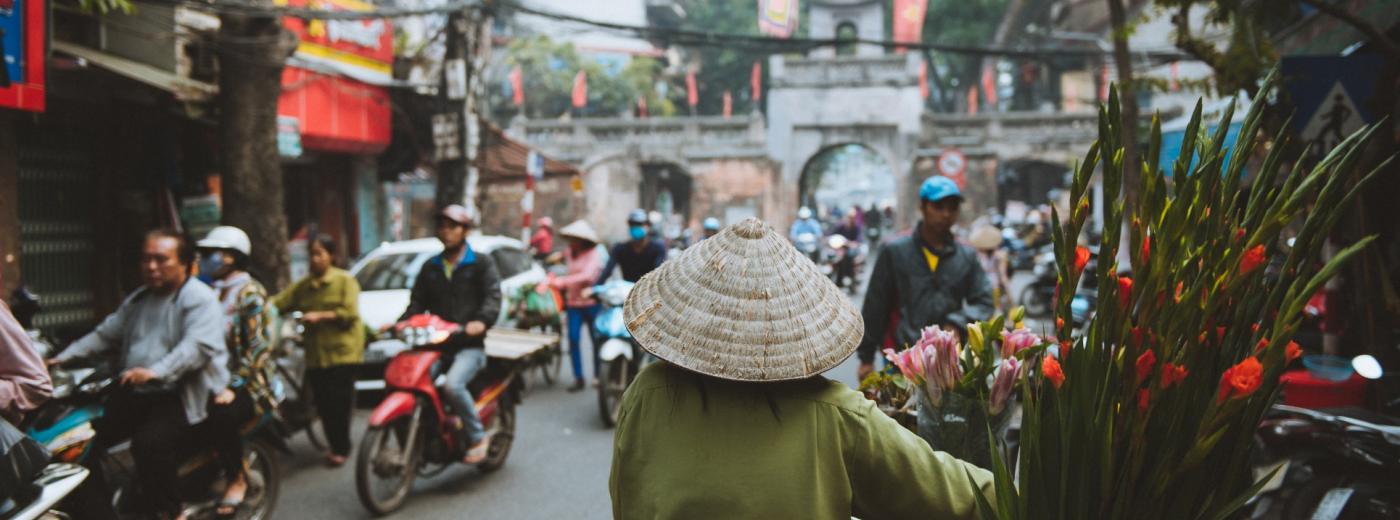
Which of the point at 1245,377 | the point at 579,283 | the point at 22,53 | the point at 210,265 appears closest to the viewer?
the point at 1245,377

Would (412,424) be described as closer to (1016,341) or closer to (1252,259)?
(1016,341)

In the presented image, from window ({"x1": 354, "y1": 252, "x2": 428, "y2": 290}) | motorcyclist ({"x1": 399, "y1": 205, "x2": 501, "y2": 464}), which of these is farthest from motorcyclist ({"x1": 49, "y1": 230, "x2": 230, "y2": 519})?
window ({"x1": 354, "y1": 252, "x2": 428, "y2": 290})

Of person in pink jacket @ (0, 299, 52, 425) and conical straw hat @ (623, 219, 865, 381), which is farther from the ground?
conical straw hat @ (623, 219, 865, 381)

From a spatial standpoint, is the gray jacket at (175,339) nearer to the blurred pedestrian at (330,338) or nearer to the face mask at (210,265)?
the face mask at (210,265)

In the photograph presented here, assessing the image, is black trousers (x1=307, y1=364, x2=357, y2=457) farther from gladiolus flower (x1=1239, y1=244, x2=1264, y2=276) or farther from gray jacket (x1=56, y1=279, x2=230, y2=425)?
gladiolus flower (x1=1239, y1=244, x2=1264, y2=276)

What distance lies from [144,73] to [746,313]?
758 cm

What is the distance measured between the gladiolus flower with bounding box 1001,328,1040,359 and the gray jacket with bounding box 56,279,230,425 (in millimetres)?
3053

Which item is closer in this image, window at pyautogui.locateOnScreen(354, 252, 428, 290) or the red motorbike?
the red motorbike

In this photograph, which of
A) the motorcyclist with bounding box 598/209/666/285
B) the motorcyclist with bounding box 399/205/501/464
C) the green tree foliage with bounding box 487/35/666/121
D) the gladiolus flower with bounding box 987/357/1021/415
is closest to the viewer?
the gladiolus flower with bounding box 987/357/1021/415

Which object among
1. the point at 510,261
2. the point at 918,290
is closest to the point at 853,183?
the point at 510,261

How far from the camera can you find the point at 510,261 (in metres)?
9.02

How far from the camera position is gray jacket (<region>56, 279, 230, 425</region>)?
11.9ft

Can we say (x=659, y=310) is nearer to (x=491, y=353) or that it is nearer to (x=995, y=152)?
(x=491, y=353)

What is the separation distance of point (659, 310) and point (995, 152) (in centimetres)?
2712
